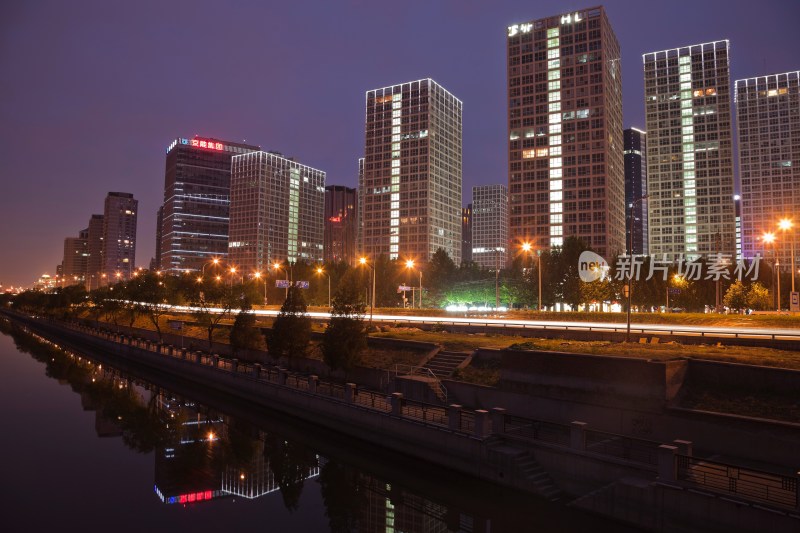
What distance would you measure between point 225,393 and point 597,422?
90.2ft

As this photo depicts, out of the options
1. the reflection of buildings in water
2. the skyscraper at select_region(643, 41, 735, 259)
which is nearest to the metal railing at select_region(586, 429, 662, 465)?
the reflection of buildings in water

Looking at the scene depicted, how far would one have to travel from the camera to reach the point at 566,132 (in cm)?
14275

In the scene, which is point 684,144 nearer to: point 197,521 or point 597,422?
point 597,422

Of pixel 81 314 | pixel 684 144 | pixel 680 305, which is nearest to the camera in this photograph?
pixel 680 305

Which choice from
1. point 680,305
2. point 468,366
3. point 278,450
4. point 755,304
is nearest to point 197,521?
point 278,450

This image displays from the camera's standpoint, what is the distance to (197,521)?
19.2 m

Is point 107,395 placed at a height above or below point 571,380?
below

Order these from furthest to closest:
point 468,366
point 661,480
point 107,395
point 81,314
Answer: point 81,314
point 107,395
point 468,366
point 661,480

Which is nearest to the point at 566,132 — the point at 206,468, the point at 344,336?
the point at 344,336

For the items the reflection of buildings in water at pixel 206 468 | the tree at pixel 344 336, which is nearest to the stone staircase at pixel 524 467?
the reflection of buildings in water at pixel 206 468

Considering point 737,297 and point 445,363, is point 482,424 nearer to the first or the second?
point 445,363

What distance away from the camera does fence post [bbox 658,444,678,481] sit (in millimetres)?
15555

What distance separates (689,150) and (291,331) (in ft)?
615

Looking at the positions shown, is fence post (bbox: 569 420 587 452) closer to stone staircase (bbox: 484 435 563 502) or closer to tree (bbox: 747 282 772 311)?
stone staircase (bbox: 484 435 563 502)
